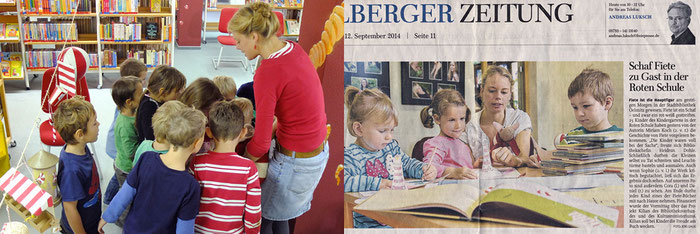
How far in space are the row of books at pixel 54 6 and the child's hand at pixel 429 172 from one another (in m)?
7.00

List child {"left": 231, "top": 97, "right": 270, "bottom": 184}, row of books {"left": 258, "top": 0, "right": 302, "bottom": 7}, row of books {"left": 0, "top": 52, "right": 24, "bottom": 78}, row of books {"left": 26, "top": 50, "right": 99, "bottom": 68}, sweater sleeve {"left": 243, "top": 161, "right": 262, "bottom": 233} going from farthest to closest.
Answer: row of books {"left": 258, "top": 0, "right": 302, "bottom": 7}, row of books {"left": 26, "top": 50, "right": 99, "bottom": 68}, row of books {"left": 0, "top": 52, "right": 24, "bottom": 78}, child {"left": 231, "top": 97, "right": 270, "bottom": 184}, sweater sleeve {"left": 243, "top": 161, "right": 262, "bottom": 233}

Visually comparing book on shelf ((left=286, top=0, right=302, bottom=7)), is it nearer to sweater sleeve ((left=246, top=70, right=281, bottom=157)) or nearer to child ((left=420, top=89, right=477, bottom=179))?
sweater sleeve ((left=246, top=70, right=281, bottom=157))

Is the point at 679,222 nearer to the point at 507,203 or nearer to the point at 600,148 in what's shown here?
the point at 600,148

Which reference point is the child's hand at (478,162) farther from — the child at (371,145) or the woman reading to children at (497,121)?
the child at (371,145)

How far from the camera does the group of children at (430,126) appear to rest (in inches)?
77.4

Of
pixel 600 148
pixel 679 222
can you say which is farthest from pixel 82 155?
Result: pixel 679 222

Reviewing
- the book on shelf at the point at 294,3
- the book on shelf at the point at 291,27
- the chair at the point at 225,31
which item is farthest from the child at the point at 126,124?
the book on shelf at the point at 294,3

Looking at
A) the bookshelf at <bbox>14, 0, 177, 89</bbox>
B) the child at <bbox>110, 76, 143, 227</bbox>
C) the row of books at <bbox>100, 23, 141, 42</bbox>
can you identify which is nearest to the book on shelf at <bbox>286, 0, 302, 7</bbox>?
the bookshelf at <bbox>14, 0, 177, 89</bbox>

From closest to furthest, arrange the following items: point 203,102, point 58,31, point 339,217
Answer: point 203,102
point 339,217
point 58,31

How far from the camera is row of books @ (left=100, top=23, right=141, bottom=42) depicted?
27.8 feet

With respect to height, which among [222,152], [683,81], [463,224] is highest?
[683,81]

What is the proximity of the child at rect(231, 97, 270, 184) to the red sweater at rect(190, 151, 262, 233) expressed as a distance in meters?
0.11

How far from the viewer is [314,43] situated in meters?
2.81

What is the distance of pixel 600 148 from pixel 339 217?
1.28 meters
